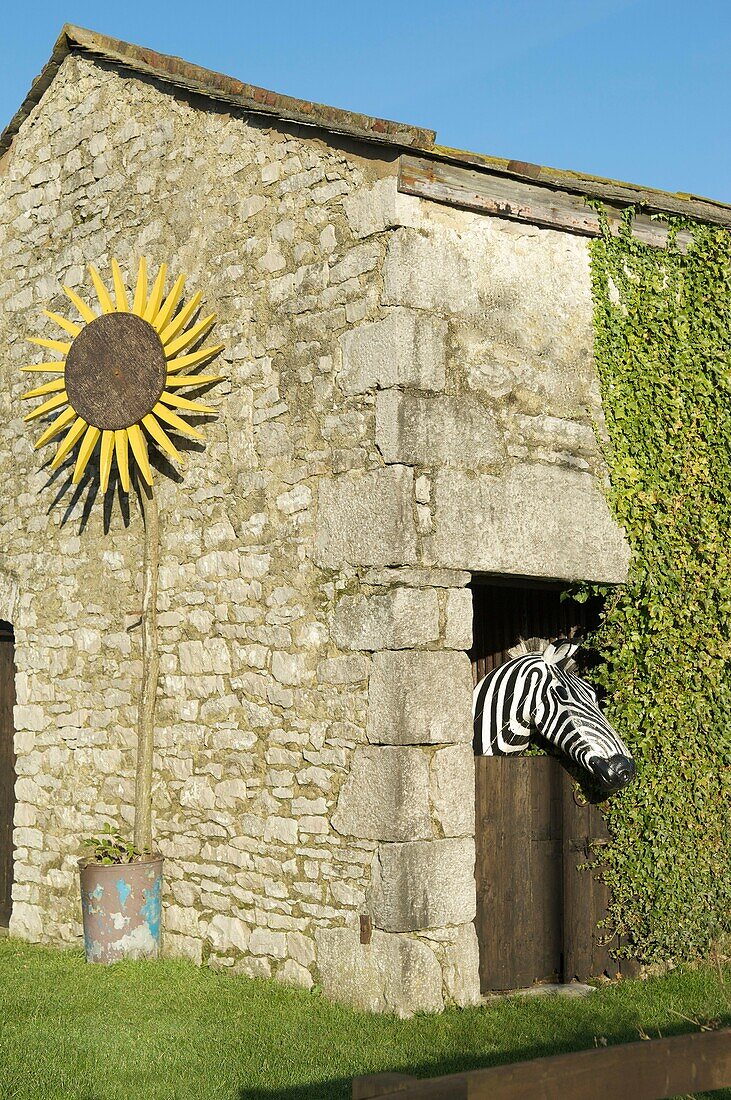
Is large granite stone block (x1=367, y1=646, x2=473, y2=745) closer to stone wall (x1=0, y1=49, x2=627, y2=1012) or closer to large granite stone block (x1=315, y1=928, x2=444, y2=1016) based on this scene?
stone wall (x1=0, y1=49, x2=627, y2=1012)

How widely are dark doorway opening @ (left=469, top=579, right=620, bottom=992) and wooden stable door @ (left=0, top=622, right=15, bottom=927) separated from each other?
→ 381 centimetres

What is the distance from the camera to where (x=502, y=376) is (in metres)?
6.12

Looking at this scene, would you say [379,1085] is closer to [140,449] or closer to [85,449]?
[140,449]

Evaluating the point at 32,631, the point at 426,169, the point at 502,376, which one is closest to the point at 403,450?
the point at 502,376

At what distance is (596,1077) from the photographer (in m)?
2.46

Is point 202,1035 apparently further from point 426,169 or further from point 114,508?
point 426,169

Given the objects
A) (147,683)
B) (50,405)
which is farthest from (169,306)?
(147,683)

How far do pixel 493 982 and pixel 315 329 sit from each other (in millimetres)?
3427

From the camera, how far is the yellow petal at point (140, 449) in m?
7.05

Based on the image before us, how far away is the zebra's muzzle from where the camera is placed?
614 centimetres

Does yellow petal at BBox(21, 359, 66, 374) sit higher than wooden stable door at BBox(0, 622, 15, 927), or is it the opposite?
yellow petal at BBox(21, 359, 66, 374)

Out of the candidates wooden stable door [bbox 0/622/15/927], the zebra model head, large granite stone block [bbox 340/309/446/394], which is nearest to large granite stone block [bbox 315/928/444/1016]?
the zebra model head

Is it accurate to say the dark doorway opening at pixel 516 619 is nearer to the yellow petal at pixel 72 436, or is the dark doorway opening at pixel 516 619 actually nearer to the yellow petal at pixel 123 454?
the yellow petal at pixel 123 454

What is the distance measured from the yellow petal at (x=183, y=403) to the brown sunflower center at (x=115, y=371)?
0.06 metres
